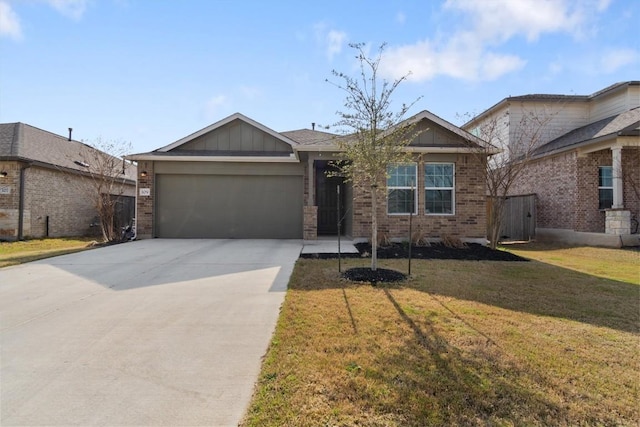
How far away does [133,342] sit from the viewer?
138 inches

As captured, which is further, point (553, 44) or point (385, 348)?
point (553, 44)

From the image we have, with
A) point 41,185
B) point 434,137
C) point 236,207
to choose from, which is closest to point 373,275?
point 434,137

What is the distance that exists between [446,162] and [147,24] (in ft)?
30.4

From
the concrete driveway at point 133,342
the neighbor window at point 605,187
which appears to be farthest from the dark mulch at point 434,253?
the neighbor window at point 605,187

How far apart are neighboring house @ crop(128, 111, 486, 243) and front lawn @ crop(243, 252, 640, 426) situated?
5647mm

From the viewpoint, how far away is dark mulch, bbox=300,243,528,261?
28.5 ft

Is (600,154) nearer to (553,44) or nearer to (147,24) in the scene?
(553,44)

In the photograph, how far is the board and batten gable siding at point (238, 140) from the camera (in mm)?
13430

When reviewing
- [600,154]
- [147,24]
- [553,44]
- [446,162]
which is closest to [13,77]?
[147,24]

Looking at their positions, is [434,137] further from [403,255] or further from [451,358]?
[451,358]

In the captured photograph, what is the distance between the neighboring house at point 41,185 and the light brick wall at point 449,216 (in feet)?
32.5

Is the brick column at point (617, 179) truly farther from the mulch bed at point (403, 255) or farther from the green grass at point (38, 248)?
the green grass at point (38, 248)

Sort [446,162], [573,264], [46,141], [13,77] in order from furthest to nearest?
[46,141] → [446,162] → [13,77] → [573,264]

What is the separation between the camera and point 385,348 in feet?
10.8
